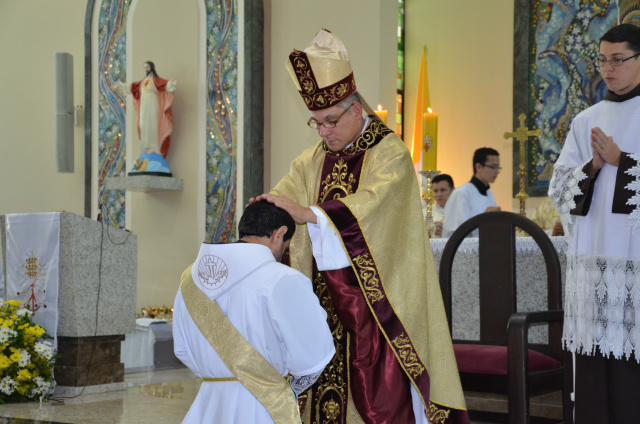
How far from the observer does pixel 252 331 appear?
90.3 inches

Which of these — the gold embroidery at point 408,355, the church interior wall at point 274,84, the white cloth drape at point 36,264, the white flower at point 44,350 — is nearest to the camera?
the gold embroidery at point 408,355

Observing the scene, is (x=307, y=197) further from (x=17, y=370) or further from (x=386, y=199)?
(x=17, y=370)

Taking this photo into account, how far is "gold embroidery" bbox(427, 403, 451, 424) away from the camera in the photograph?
9.43 feet

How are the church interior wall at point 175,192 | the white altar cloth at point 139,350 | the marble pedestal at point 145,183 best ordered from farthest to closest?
the church interior wall at point 175,192
the marble pedestal at point 145,183
the white altar cloth at point 139,350

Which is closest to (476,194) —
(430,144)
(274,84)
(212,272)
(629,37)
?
(430,144)

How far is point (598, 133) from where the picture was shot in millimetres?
3066

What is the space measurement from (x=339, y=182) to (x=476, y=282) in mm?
1651

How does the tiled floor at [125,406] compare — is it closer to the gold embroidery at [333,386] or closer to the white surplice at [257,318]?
the gold embroidery at [333,386]

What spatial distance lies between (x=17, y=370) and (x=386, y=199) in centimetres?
322

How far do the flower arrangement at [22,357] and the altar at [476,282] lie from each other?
103 inches

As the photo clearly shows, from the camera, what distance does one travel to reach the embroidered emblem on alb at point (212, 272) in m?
2.31

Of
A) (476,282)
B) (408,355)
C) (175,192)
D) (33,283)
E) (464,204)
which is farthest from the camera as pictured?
(175,192)

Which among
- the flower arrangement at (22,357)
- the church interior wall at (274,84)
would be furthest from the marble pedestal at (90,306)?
the church interior wall at (274,84)

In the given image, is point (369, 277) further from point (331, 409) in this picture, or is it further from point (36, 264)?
point (36, 264)
